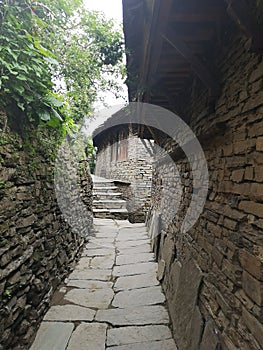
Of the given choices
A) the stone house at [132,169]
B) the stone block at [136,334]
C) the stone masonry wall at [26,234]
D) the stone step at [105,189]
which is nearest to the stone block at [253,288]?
the stone block at [136,334]

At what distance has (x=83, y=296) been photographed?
3.01m

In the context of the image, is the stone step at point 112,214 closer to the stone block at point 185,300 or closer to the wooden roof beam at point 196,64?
the stone block at point 185,300

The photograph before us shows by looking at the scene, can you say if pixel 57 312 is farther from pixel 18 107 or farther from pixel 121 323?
pixel 18 107

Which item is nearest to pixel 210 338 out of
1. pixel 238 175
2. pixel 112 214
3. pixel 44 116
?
pixel 238 175

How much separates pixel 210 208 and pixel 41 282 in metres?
2.04

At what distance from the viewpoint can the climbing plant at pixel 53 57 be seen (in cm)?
190

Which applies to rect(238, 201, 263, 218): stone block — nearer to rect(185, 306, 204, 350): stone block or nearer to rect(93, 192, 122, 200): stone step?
rect(185, 306, 204, 350): stone block

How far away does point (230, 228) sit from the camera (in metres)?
1.46

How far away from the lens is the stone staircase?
8.19 metres

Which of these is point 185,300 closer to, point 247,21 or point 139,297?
point 139,297

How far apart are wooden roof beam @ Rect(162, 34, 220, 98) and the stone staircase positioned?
6.82 meters

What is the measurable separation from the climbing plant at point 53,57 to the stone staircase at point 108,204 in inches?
172

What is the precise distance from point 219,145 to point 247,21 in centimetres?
84

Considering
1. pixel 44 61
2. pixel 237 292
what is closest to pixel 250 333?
pixel 237 292
